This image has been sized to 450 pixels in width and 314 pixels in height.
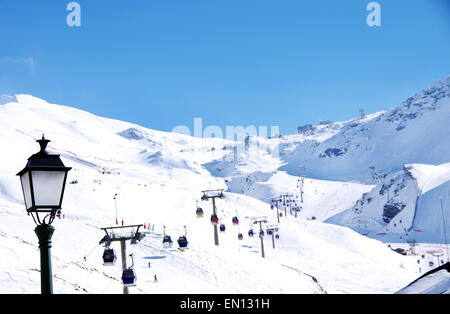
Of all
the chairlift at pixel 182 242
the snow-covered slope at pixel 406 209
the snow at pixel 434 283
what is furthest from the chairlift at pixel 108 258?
the snow-covered slope at pixel 406 209

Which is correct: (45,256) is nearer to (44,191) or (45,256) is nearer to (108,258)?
(44,191)

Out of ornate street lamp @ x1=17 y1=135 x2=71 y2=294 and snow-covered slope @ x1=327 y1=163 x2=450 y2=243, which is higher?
ornate street lamp @ x1=17 y1=135 x2=71 y2=294

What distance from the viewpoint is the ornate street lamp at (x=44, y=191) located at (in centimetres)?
377

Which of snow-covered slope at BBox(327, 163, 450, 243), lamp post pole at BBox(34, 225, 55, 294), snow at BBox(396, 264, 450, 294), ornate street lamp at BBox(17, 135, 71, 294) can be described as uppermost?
ornate street lamp at BBox(17, 135, 71, 294)

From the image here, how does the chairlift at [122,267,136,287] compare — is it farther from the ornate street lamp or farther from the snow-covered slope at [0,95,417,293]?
the ornate street lamp

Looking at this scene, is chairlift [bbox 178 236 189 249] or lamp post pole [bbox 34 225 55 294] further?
chairlift [bbox 178 236 189 249]

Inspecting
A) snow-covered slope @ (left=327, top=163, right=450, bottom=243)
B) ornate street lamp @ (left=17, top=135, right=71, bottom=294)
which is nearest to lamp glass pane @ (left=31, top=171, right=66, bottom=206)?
ornate street lamp @ (left=17, top=135, right=71, bottom=294)

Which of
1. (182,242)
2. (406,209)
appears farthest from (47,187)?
(406,209)

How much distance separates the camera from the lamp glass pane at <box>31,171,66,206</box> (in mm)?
3787

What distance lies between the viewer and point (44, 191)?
3.80m
